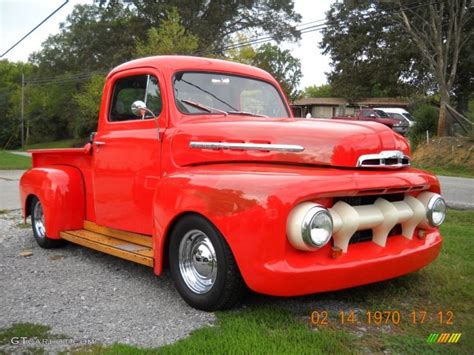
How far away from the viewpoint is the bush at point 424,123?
736 inches

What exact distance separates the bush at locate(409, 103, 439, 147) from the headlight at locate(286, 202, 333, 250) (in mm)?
16904

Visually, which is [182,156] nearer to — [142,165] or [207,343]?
[142,165]

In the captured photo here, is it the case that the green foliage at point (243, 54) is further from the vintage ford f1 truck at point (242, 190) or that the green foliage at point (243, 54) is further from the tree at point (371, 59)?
the vintage ford f1 truck at point (242, 190)

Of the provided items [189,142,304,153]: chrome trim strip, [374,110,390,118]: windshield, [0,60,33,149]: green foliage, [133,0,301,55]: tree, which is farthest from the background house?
→ [189,142,304,153]: chrome trim strip

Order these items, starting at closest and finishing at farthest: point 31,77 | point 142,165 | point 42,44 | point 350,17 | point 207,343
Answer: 1. point 207,343
2. point 142,165
3. point 350,17
4. point 42,44
5. point 31,77

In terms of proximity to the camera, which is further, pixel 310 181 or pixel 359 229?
pixel 359 229

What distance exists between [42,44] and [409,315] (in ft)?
176

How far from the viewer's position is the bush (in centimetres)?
1869

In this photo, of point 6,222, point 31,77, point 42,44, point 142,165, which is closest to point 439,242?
point 142,165

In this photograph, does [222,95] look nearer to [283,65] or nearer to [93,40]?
[93,40]

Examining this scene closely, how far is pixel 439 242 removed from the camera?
12.8ft

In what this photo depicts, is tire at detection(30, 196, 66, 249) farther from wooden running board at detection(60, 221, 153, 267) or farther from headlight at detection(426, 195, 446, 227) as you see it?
headlight at detection(426, 195, 446, 227)

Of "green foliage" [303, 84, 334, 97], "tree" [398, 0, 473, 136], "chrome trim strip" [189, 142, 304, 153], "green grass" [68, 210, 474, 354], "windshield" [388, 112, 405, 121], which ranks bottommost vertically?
"green grass" [68, 210, 474, 354]

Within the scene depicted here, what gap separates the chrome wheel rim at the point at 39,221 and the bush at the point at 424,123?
15.8 meters
